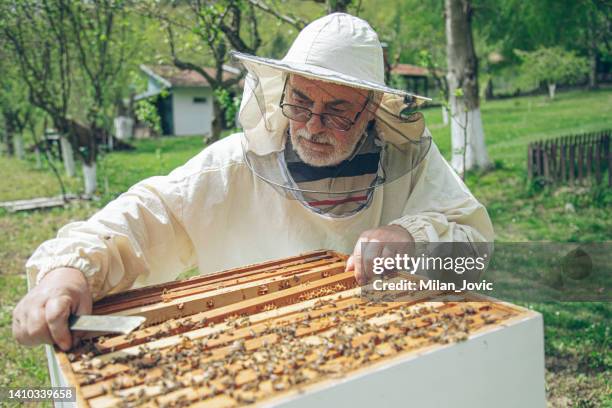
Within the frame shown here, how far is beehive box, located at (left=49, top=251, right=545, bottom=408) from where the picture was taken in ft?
3.89

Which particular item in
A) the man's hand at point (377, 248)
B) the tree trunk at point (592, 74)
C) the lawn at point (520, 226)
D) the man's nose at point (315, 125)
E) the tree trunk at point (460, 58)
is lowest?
the lawn at point (520, 226)

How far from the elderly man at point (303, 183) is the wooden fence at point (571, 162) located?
23.4 feet

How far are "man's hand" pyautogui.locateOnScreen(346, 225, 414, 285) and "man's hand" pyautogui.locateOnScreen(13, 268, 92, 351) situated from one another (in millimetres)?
891

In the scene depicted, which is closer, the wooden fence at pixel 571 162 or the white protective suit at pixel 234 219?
the white protective suit at pixel 234 219

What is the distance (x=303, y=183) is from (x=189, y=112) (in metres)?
33.1

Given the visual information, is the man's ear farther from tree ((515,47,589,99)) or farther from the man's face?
tree ((515,47,589,99))

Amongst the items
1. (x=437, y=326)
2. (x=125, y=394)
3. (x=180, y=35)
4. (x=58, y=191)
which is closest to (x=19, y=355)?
(x=125, y=394)

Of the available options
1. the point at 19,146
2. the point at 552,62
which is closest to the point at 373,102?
the point at 19,146

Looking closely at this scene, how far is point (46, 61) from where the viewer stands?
988 centimetres

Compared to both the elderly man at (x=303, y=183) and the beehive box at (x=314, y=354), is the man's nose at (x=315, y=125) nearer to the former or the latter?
the elderly man at (x=303, y=183)

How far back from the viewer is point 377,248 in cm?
188

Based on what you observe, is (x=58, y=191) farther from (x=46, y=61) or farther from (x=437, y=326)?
(x=437, y=326)

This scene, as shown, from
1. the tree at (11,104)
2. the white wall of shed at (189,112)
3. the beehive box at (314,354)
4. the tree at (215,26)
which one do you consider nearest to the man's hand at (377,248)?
the beehive box at (314,354)

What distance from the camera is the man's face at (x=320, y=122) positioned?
2285 millimetres
